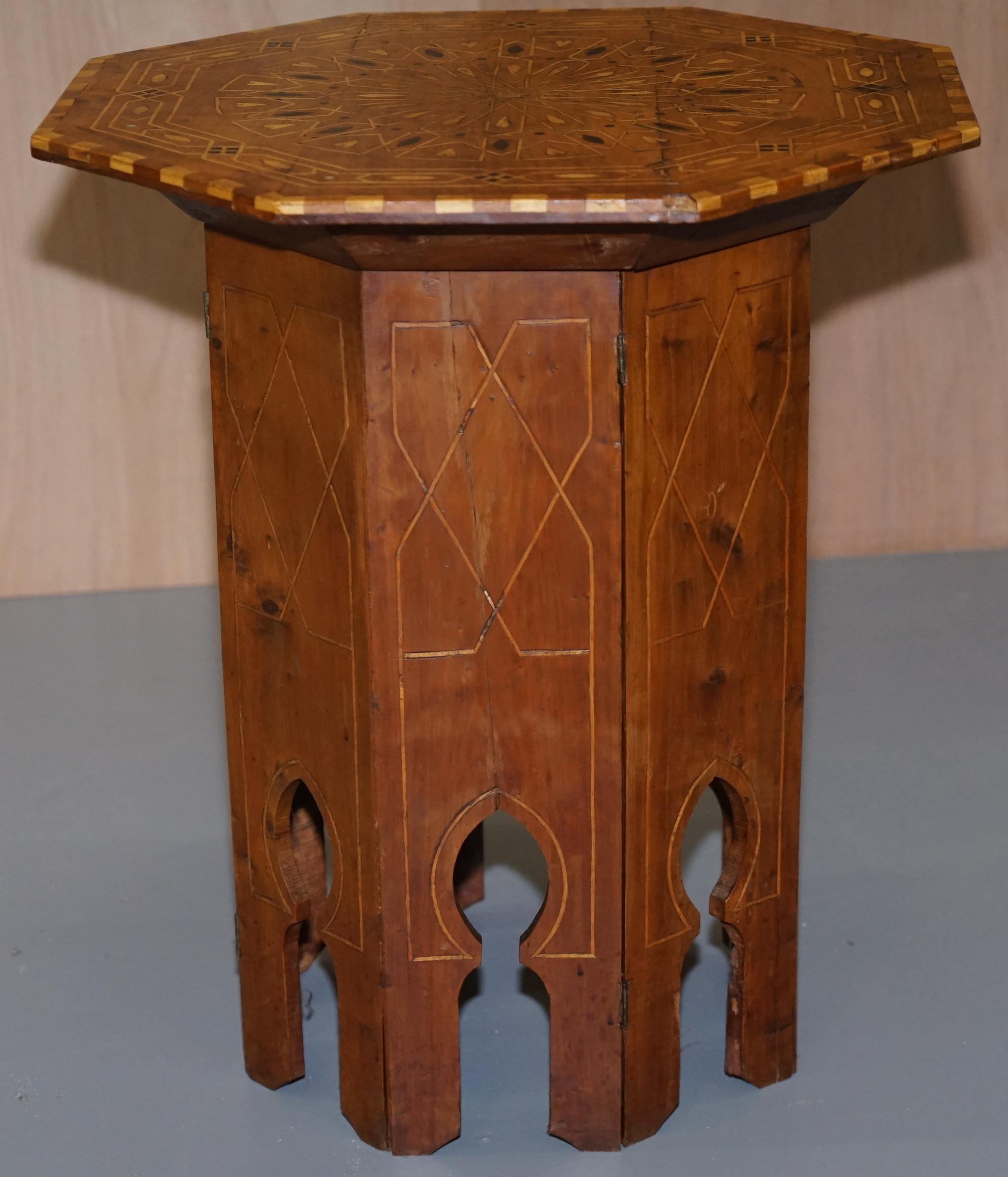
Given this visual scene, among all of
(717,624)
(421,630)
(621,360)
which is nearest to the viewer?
(621,360)

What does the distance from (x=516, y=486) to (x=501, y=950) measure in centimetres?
128

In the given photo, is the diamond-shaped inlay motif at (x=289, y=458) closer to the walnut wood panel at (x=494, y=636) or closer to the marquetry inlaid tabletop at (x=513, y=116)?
the walnut wood panel at (x=494, y=636)

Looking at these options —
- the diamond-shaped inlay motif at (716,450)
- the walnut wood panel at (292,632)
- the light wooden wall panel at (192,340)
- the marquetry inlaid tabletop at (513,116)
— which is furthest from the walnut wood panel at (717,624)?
the light wooden wall panel at (192,340)

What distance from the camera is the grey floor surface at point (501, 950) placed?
119 inches

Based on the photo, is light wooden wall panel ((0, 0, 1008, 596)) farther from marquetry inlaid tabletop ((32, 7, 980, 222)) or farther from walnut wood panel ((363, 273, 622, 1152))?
walnut wood panel ((363, 273, 622, 1152))

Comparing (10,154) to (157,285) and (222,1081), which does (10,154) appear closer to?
(157,285)

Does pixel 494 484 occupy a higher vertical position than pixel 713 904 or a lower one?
higher

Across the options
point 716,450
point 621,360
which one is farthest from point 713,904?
point 621,360

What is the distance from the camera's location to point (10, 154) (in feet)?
15.8

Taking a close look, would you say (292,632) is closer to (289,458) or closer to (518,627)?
(289,458)

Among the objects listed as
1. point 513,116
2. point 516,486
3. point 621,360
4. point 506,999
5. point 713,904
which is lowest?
point 506,999

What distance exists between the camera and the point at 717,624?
112 inches

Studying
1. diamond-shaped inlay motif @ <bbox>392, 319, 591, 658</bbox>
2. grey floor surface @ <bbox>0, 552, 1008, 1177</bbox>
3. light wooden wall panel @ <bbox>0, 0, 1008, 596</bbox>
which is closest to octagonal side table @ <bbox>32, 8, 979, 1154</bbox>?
diamond-shaped inlay motif @ <bbox>392, 319, 591, 658</bbox>

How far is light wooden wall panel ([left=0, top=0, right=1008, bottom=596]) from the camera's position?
4.84 meters
